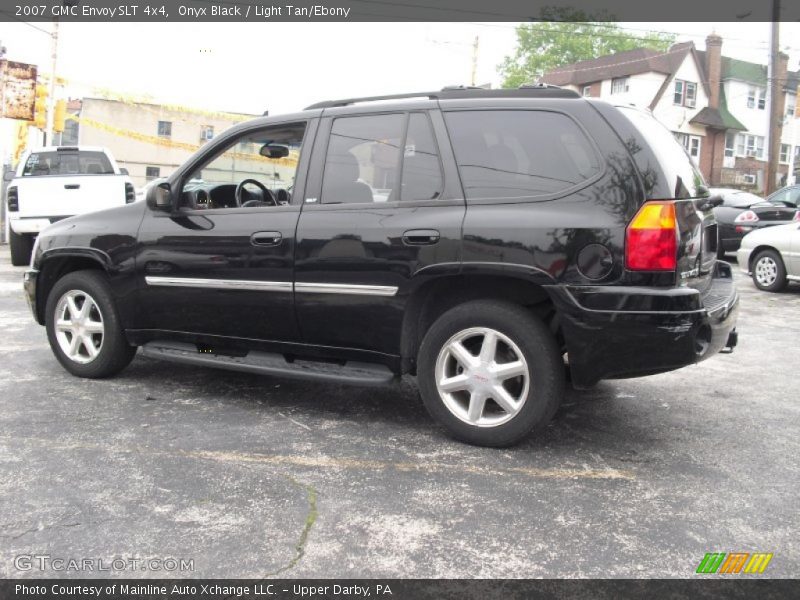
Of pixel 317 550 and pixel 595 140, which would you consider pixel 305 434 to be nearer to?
pixel 317 550

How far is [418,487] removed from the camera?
3359 mm

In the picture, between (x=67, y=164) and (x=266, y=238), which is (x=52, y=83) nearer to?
(x=67, y=164)

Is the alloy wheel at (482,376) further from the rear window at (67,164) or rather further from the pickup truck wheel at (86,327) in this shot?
the rear window at (67,164)

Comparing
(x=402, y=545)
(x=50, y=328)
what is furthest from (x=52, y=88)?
(x=402, y=545)

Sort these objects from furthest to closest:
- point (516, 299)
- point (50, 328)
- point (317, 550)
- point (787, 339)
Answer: point (787, 339), point (50, 328), point (516, 299), point (317, 550)

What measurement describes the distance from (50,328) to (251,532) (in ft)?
10.2

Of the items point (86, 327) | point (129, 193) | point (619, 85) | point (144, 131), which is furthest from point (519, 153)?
point (144, 131)

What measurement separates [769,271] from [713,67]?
121ft

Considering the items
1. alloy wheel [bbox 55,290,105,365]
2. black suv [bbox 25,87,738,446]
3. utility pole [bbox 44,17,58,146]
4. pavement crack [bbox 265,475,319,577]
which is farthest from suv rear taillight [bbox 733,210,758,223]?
utility pole [bbox 44,17,58,146]

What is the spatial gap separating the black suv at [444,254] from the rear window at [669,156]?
21mm

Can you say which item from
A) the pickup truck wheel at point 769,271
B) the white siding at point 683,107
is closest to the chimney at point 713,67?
the white siding at point 683,107

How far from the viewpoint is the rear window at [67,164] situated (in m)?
12.6

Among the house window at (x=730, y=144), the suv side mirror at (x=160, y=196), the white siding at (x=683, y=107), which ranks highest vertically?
the white siding at (x=683, y=107)

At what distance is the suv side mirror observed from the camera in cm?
464
